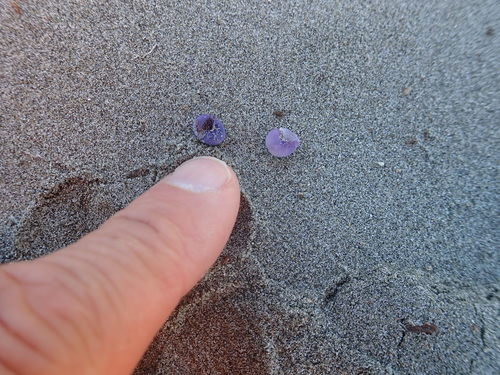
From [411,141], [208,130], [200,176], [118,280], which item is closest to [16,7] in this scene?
[208,130]

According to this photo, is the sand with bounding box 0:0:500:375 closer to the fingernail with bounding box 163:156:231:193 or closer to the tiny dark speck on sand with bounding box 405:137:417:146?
the tiny dark speck on sand with bounding box 405:137:417:146

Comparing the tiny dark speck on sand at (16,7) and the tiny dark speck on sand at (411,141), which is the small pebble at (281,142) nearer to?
the tiny dark speck on sand at (411,141)

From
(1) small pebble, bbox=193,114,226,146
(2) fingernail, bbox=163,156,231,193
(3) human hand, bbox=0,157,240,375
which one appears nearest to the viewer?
(3) human hand, bbox=0,157,240,375

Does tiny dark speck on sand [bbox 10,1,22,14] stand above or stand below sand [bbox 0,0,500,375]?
above

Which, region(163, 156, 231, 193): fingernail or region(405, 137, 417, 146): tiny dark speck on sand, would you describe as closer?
region(163, 156, 231, 193): fingernail

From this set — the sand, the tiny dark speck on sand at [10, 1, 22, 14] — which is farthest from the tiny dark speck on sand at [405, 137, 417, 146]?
the tiny dark speck on sand at [10, 1, 22, 14]
